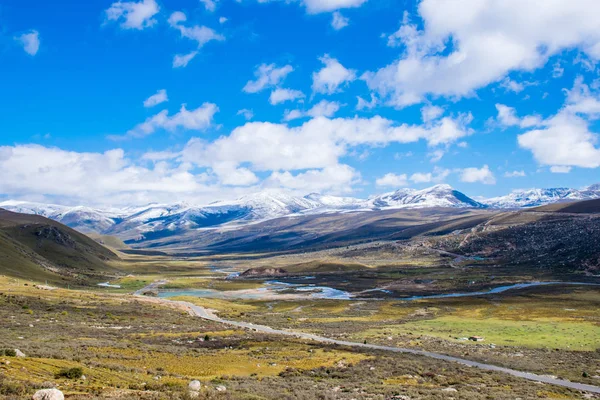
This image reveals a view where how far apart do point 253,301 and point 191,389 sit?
11706 centimetres

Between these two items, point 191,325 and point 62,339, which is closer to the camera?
point 62,339

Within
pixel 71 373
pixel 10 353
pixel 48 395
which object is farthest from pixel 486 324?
pixel 48 395

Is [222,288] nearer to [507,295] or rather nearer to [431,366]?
[507,295]

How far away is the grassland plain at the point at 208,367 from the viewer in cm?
2772

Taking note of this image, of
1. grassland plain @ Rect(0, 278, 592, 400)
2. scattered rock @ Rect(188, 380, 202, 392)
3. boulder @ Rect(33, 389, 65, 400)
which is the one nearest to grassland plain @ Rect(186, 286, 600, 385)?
grassland plain @ Rect(0, 278, 592, 400)

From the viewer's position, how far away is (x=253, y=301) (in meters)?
143

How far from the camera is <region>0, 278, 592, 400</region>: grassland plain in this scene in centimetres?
2772

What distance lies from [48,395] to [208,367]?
859 inches

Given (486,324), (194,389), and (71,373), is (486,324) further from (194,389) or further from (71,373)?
(71,373)

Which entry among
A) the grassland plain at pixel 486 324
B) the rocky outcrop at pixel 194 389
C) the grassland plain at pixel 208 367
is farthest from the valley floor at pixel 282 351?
the rocky outcrop at pixel 194 389

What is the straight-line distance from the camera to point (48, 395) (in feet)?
→ 69.7

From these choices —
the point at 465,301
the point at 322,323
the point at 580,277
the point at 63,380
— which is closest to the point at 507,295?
the point at 465,301

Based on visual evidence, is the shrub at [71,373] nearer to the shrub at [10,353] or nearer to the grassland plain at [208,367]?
the grassland plain at [208,367]

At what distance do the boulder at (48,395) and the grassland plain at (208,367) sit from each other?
0.81 meters
